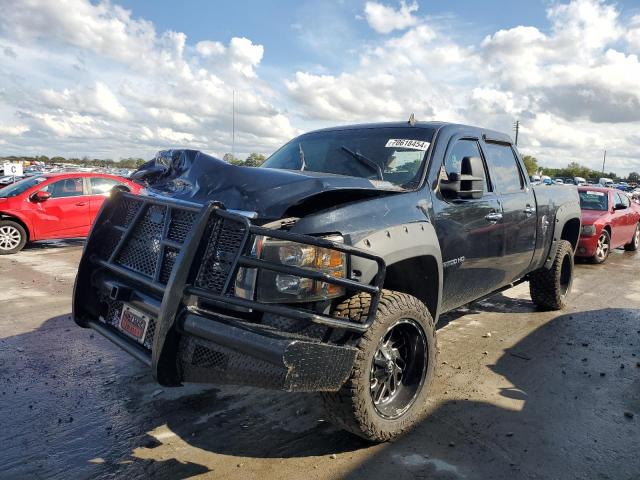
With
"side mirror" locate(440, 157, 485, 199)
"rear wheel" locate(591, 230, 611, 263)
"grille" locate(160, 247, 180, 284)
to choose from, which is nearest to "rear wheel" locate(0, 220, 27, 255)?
"grille" locate(160, 247, 180, 284)

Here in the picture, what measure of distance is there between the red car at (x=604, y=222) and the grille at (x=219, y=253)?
30.0 feet

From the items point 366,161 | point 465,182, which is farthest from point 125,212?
point 465,182

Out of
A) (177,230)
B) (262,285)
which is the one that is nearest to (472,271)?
(262,285)

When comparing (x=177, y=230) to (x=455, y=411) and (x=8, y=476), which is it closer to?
(x=8, y=476)

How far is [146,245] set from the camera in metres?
3.11

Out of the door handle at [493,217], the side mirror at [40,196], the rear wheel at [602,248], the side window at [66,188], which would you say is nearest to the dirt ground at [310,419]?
the door handle at [493,217]

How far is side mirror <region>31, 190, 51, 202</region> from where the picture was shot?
10.4 meters

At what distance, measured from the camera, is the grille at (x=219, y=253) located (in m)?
2.58

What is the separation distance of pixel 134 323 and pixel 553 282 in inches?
196

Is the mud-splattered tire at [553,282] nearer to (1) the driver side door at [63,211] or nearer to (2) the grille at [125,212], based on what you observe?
(2) the grille at [125,212]

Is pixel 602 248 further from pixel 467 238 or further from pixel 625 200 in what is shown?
pixel 467 238

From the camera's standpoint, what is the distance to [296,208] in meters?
2.87

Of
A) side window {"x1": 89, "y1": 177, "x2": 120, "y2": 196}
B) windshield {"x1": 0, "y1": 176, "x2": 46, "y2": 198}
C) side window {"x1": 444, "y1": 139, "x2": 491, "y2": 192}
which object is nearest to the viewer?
side window {"x1": 444, "y1": 139, "x2": 491, "y2": 192}

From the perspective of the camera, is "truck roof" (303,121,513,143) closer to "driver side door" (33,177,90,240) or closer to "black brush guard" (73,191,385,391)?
"black brush guard" (73,191,385,391)
